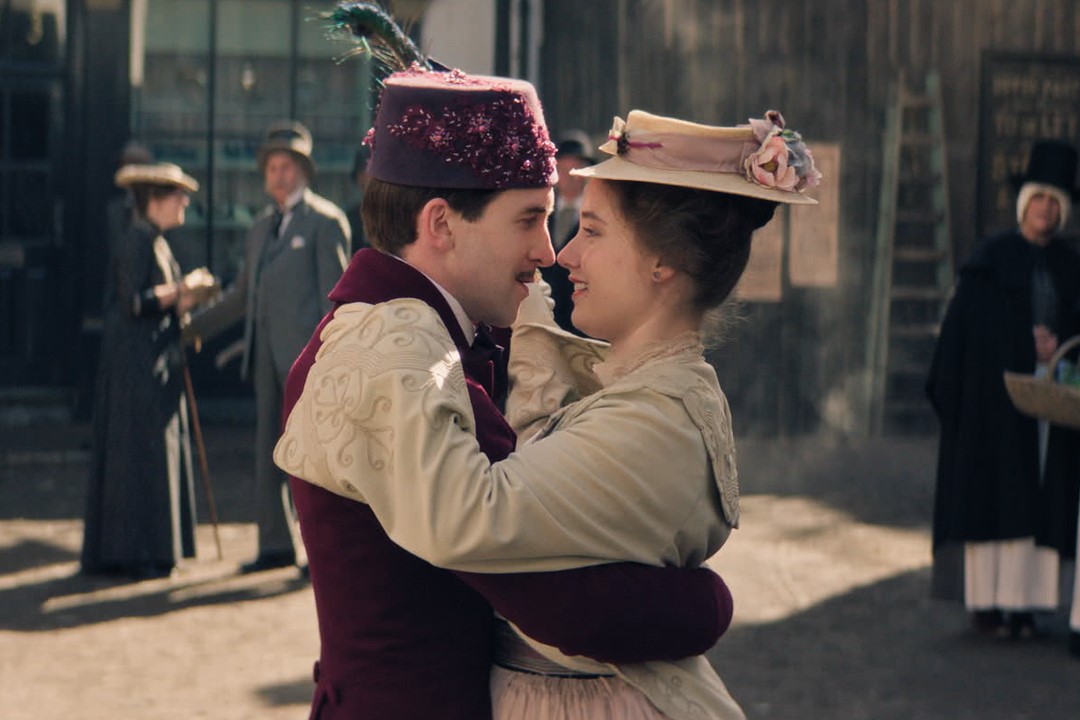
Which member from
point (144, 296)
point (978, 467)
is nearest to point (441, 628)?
point (978, 467)

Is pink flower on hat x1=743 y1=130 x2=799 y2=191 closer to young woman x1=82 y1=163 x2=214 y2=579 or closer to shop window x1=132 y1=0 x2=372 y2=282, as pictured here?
young woman x1=82 y1=163 x2=214 y2=579

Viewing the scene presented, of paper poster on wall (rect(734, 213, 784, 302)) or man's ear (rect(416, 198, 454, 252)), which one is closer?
man's ear (rect(416, 198, 454, 252))

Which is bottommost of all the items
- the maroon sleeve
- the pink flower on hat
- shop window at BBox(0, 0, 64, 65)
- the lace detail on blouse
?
the maroon sleeve

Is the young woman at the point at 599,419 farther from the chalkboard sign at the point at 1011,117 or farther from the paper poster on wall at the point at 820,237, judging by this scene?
the chalkboard sign at the point at 1011,117

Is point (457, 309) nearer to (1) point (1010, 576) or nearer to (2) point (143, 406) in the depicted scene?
(1) point (1010, 576)

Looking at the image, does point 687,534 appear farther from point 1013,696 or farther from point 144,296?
point 144,296

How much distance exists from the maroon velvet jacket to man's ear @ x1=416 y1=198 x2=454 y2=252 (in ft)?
0.27

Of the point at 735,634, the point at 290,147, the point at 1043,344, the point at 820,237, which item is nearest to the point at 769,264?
the point at 820,237

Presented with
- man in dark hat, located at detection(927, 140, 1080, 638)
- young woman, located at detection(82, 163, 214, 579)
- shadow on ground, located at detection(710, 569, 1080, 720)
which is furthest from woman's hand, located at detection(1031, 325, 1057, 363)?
young woman, located at detection(82, 163, 214, 579)

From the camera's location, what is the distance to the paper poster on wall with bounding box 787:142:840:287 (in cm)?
1315

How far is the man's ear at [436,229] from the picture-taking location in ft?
7.59

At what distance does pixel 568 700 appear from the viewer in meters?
2.30

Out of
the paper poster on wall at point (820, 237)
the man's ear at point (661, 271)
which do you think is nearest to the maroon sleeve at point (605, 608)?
the man's ear at point (661, 271)

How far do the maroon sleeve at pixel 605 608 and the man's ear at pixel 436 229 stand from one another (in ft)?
1.44
